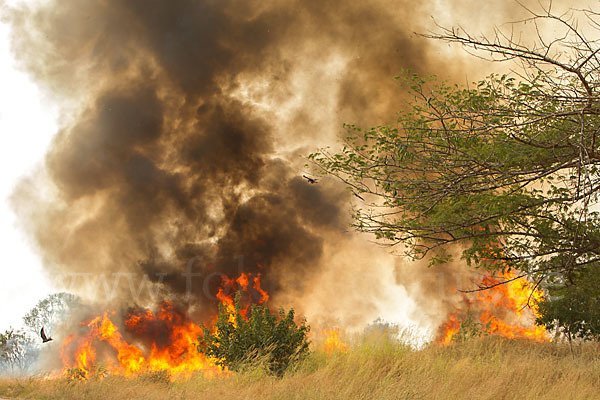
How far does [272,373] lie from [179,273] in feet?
43.4

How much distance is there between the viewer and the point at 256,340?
1073 centimetres

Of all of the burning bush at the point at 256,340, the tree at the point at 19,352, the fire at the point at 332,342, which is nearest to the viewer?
the burning bush at the point at 256,340

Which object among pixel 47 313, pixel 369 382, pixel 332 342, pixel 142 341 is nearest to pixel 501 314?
pixel 332 342

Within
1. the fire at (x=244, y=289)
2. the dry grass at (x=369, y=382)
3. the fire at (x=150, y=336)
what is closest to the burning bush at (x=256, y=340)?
the dry grass at (x=369, y=382)

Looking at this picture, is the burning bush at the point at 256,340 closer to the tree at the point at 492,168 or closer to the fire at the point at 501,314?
the tree at the point at 492,168

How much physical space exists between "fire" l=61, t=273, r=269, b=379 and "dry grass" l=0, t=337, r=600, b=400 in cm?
788

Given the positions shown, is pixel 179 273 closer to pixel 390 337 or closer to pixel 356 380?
pixel 390 337

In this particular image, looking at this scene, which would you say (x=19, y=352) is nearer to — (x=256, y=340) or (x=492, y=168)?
(x=256, y=340)

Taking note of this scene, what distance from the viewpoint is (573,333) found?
1484 centimetres

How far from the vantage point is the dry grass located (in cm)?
750

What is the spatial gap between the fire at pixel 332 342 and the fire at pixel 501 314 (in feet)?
18.0

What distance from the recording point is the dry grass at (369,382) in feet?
24.6

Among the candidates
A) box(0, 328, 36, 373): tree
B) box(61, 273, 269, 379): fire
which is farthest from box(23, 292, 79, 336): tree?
box(61, 273, 269, 379): fire

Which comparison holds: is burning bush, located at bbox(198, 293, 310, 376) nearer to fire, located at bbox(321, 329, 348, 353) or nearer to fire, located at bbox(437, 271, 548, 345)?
fire, located at bbox(321, 329, 348, 353)
